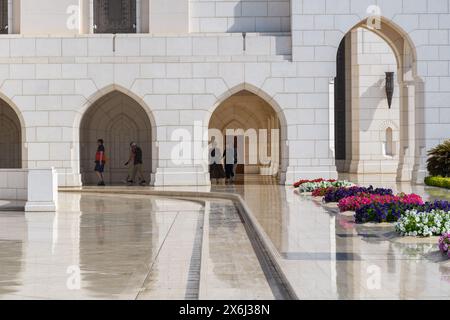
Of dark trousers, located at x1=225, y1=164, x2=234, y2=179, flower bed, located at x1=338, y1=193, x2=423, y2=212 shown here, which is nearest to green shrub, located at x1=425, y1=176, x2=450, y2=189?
dark trousers, located at x1=225, y1=164, x2=234, y2=179

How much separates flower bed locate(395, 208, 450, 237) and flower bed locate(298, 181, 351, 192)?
8.36m

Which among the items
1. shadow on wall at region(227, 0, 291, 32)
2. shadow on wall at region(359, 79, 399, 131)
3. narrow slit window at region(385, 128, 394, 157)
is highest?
shadow on wall at region(227, 0, 291, 32)

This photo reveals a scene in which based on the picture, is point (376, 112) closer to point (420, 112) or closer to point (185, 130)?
point (420, 112)

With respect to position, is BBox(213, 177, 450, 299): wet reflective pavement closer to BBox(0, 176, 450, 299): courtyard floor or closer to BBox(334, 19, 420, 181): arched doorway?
BBox(0, 176, 450, 299): courtyard floor

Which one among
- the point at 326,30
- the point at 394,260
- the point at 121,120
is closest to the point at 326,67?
the point at 326,30

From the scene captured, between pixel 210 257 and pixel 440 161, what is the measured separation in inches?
645

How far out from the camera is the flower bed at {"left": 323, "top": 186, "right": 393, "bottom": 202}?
16767 mm

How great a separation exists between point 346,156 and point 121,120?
38.0 feet

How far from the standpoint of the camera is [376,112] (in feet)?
116

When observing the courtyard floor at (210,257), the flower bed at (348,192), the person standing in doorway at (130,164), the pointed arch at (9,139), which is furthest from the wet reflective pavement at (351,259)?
the pointed arch at (9,139)

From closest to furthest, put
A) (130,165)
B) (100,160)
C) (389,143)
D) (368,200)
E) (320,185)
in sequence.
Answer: (368,200) < (320,185) < (100,160) < (130,165) < (389,143)

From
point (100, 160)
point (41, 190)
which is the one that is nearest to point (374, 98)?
point (100, 160)

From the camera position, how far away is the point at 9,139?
31.6 metres

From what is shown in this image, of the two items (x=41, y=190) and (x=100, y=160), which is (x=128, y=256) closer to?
(x=41, y=190)
